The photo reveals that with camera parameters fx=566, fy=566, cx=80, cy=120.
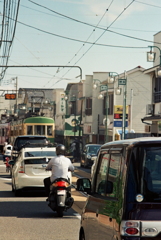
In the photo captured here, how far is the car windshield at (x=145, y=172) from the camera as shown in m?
4.69

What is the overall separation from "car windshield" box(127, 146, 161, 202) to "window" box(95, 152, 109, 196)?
3.15 ft

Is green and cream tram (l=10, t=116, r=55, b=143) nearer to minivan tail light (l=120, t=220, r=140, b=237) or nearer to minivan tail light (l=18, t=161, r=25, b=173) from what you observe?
minivan tail light (l=18, t=161, r=25, b=173)

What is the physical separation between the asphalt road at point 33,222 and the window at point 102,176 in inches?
128

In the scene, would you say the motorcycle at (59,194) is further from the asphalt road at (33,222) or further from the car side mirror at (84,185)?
the car side mirror at (84,185)

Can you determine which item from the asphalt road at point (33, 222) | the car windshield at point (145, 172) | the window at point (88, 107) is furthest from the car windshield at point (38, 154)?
the window at point (88, 107)

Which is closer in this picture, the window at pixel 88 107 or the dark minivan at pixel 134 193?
the dark minivan at pixel 134 193

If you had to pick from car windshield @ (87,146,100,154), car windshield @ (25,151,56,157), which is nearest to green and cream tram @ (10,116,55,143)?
car windshield @ (87,146,100,154)

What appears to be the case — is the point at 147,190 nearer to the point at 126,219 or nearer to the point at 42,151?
the point at 126,219

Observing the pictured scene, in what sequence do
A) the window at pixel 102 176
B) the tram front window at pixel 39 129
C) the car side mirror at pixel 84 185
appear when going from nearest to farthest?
the window at pixel 102 176
the car side mirror at pixel 84 185
the tram front window at pixel 39 129

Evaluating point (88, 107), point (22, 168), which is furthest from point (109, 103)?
point (22, 168)

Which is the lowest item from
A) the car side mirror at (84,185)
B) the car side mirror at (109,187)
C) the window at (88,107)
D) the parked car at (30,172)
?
the parked car at (30,172)

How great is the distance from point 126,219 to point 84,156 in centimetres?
3268

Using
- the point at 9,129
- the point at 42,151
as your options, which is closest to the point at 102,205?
the point at 42,151

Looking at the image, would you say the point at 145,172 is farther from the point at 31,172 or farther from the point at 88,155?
the point at 88,155
